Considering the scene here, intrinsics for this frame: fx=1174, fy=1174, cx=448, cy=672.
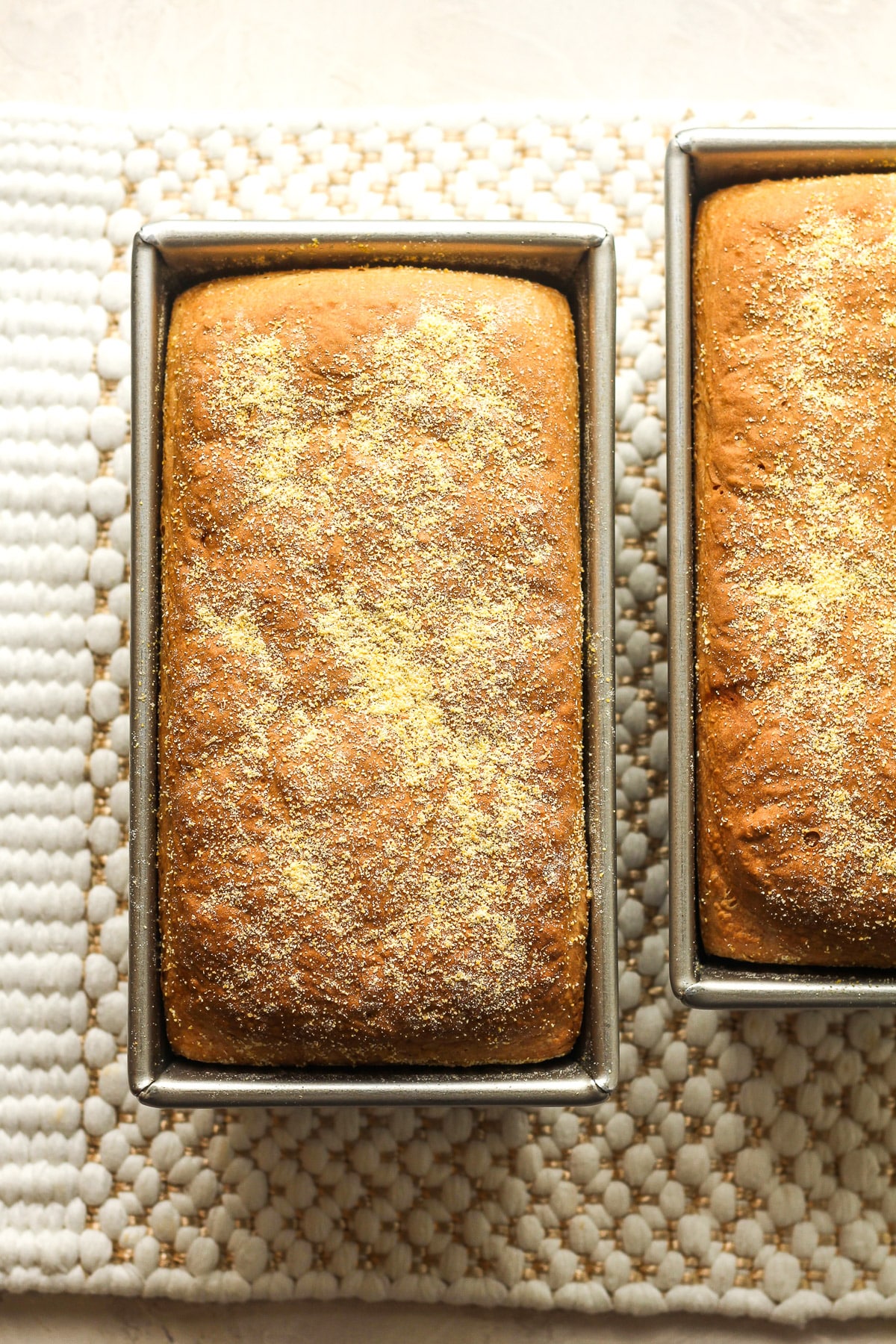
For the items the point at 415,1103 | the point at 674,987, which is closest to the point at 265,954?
the point at 415,1103

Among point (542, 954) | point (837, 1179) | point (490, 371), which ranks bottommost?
point (837, 1179)

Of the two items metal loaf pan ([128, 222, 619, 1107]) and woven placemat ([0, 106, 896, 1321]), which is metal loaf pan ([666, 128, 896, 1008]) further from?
woven placemat ([0, 106, 896, 1321])

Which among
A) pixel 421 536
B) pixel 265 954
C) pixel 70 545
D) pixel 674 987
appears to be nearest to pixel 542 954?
pixel 674 987

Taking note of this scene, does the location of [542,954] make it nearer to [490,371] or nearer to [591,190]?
[490,371]

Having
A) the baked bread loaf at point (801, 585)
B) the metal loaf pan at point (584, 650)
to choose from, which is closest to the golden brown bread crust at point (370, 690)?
the metal loaf pan at point (584, 650)

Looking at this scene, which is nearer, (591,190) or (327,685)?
(327,685)

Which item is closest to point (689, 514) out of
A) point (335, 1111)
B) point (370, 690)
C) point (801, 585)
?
point (801, 585)

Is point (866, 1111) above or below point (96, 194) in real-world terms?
below

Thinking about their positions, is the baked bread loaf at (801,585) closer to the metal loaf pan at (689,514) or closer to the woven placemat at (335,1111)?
the metal loaf pan at (689,514)

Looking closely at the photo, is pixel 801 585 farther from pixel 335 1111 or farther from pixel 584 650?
pixel 335 1111
